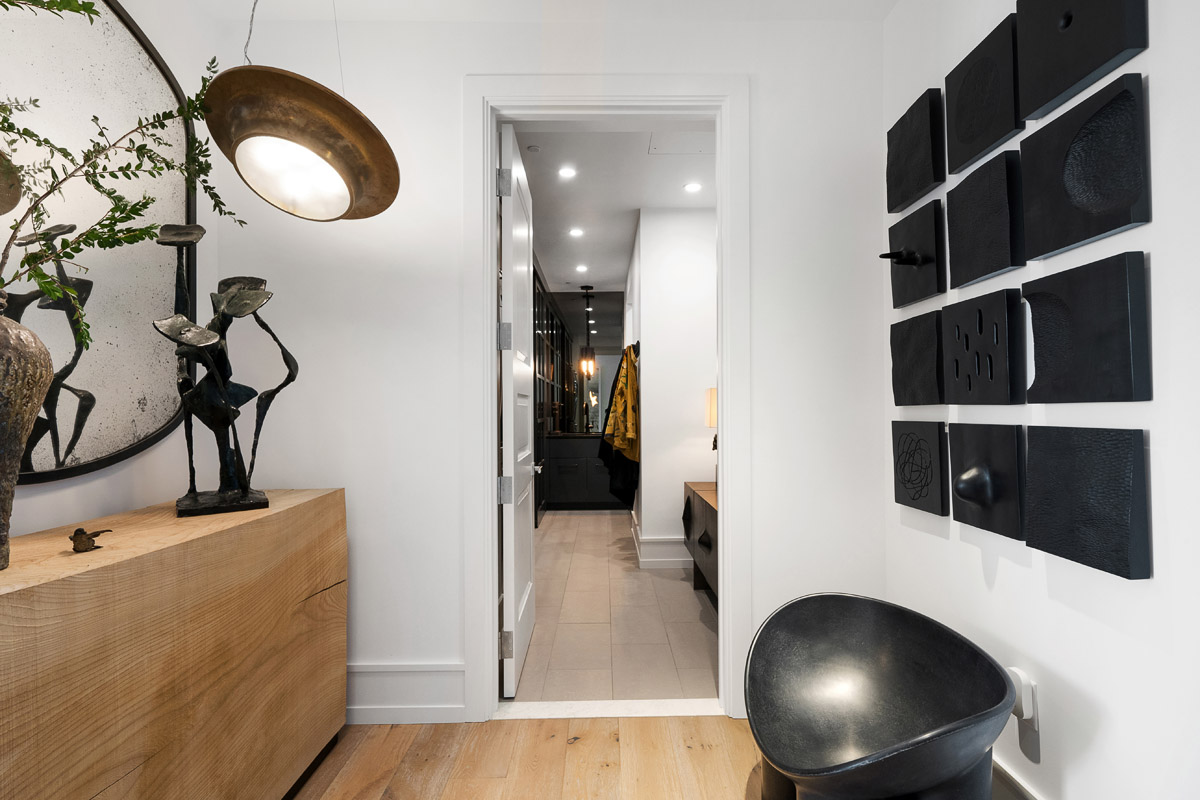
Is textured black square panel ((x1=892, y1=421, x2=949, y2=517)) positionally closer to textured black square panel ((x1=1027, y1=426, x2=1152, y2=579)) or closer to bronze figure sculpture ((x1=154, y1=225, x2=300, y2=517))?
textured black square panel ((x1=1027, y1=426, x2=1152, y2=579))

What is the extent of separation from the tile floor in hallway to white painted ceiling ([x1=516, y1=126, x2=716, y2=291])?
2172mm

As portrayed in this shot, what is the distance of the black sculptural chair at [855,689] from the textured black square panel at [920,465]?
0.36 metres

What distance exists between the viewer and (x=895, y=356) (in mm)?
1929

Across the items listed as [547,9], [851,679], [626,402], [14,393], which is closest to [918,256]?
[851,679]

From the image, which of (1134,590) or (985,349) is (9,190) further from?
(1134,590)

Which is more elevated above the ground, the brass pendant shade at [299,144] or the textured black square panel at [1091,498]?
the brass pendant shade at [299,144]

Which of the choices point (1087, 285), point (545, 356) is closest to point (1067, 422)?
point (1087, 285)

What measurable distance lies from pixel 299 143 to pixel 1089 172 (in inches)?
63.9

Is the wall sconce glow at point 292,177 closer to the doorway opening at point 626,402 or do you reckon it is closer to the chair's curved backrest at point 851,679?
the doorway opening at point 626,402

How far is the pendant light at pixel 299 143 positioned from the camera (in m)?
1.20

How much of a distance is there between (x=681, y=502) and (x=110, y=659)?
11.3 feet

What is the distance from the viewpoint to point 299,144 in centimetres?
128

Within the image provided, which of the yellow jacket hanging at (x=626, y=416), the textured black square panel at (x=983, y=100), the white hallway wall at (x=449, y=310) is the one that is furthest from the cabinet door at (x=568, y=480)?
the textured black square panel at (x=983, y=100)

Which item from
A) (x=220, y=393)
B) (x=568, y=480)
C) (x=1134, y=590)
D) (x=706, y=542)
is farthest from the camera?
(x=568, y=480)
